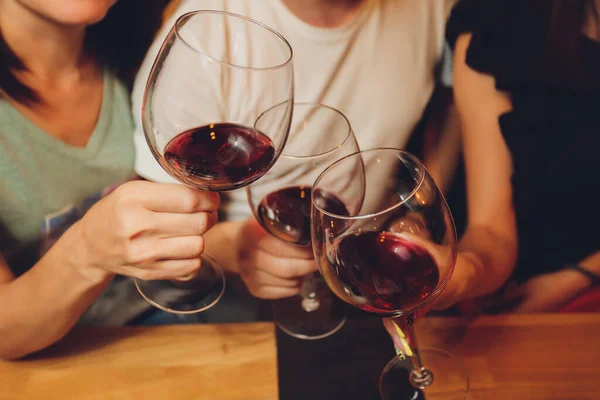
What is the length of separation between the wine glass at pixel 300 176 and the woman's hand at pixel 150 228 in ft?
0.35

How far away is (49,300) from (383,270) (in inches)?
20.6

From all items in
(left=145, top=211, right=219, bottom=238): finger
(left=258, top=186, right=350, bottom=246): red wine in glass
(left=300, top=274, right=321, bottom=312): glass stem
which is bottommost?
(left=300, top=274, right=321, bottom=312): glass stem

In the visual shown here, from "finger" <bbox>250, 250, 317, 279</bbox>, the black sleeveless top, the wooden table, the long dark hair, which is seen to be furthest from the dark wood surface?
the long dark hair

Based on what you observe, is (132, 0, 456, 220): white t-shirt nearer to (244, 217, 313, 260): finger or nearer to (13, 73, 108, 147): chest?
(13, 73, 108, 147): chest

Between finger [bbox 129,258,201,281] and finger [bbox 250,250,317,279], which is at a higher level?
finger [bbox 129,258,201,281]

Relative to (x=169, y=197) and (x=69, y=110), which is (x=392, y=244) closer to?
(x=169, y=197)

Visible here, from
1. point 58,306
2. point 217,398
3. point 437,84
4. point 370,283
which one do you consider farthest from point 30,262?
point 437,84

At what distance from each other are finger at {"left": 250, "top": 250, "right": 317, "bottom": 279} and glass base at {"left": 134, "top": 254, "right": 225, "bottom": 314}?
136mm

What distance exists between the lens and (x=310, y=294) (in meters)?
1.00

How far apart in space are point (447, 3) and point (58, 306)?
1054 mm

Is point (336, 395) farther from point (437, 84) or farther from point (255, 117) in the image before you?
point (437, 84)

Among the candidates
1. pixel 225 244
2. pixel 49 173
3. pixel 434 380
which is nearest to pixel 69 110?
pixel 49 173

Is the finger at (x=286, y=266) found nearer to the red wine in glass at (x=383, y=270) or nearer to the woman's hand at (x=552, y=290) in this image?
the red wine in glass at (x=383, y=270)

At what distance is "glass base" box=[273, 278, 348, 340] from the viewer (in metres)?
0.86
